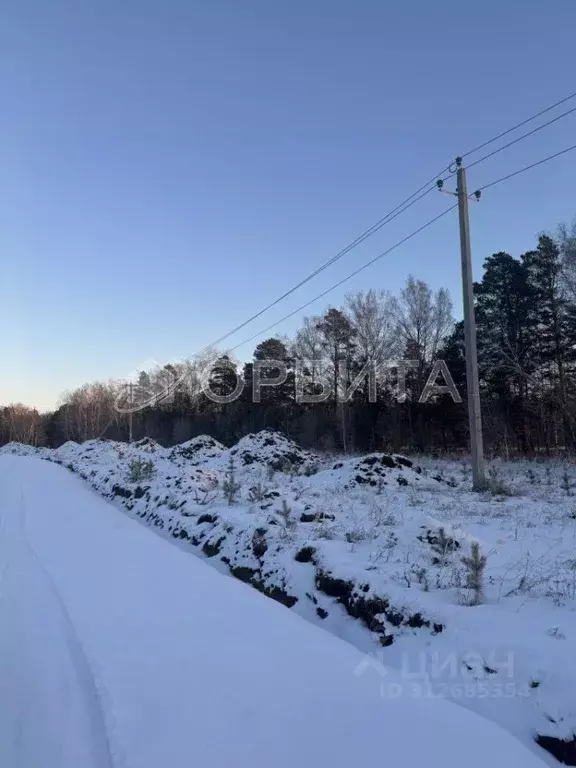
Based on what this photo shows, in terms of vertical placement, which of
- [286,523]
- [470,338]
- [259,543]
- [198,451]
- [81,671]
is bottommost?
[81,671]

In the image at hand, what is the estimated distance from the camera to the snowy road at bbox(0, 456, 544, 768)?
249 centimetres

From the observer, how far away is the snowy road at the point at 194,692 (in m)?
2.49

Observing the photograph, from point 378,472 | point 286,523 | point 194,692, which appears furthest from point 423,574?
point 378,472

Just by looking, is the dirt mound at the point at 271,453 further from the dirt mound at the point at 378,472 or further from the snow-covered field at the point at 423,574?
the snow-covered field at the point at 423,574

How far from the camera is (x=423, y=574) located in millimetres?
4496

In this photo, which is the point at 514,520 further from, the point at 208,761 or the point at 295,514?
the point at 208,761

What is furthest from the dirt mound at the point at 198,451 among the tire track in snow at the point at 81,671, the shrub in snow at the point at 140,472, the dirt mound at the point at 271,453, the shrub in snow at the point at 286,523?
the tire track in snow at the point at 81,671

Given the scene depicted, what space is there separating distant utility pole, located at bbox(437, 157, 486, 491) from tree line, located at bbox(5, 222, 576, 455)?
345 inches

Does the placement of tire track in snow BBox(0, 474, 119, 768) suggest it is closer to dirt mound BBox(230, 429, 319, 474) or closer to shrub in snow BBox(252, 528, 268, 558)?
shrub in snow BBox(252, 528, 268, 558)

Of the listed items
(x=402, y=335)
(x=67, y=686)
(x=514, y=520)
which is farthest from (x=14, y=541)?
(x=402, y=335)

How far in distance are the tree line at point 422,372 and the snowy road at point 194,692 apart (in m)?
17.3

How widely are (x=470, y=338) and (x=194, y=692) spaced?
33.3 feet

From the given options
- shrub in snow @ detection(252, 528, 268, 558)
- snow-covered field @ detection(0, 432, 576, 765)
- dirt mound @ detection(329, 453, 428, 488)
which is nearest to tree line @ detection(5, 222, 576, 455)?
dirt mound @ detection(329, 453, 428, 488)

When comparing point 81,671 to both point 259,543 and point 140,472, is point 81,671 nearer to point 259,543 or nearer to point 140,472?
point 259,543
